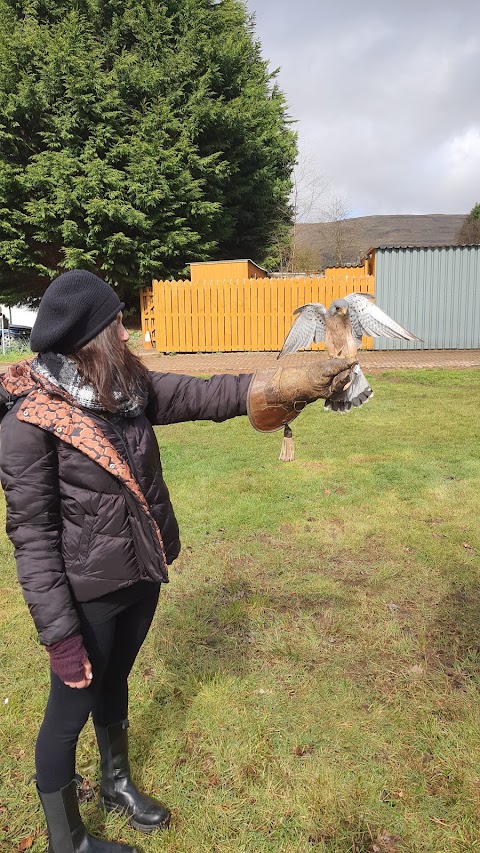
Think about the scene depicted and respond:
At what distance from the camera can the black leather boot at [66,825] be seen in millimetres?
1868

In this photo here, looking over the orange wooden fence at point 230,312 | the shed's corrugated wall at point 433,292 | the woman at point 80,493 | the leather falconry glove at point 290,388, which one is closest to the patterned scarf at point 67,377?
the woman at point 80,493

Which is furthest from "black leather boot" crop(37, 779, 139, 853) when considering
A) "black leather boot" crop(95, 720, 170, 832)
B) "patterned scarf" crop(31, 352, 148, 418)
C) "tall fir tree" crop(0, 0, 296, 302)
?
"tall fir tree" crop(0, 0, 296, 302)

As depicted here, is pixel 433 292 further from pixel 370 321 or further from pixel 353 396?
pixel 353 396

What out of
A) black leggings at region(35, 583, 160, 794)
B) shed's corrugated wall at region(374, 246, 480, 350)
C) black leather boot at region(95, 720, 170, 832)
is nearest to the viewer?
black leggings at region(35, 583, 160, 794)

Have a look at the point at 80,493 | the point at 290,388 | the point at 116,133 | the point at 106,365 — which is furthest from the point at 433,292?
the point at 80,493

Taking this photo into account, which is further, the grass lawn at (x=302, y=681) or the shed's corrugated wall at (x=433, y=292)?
the shed's corrugated wall at (x=433, y=292)

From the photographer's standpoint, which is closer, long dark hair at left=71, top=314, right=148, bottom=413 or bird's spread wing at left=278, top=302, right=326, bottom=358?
long dark hair at left=71, top=314, right=148, bottom=413

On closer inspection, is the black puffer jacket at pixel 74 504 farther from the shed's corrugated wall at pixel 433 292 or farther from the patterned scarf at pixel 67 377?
the shed's corrugated wall at pixel 433 292

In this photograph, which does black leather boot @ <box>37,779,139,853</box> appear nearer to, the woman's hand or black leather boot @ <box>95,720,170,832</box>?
black leather boot @ <box>95,720,170,832</box>

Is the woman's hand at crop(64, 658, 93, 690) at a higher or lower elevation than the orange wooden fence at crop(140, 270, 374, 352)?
lower

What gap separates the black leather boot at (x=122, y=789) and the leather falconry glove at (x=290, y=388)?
4.39 feet

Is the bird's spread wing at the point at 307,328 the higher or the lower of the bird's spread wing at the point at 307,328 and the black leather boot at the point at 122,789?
the higher

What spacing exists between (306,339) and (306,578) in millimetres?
1908

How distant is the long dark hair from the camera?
1.77 meters
